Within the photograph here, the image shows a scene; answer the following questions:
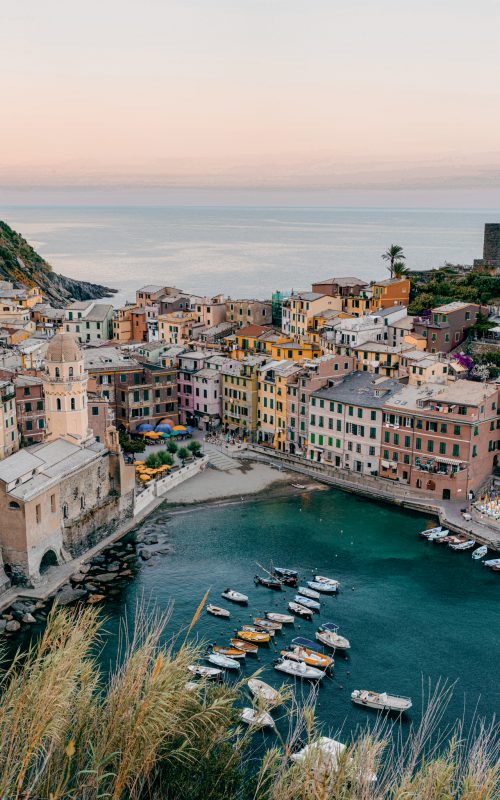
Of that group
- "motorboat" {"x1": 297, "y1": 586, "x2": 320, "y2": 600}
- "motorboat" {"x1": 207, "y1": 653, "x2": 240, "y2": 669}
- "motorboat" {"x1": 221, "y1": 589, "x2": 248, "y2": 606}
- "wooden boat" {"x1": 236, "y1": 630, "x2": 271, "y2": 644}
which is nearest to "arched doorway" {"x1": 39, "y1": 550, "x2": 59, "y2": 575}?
"motorboat" {"x1": 221, "y1": 589, "x2": 248, "y2": 606}

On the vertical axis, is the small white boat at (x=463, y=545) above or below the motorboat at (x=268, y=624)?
above

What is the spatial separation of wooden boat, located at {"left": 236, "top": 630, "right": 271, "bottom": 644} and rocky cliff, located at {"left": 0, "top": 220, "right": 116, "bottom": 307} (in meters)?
110

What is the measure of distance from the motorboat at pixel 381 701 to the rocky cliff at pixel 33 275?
118 metres

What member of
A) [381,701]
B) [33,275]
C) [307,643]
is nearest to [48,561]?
[307,643]

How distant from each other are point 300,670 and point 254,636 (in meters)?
4.11

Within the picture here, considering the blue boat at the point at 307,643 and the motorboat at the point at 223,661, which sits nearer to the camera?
the motorboat at the point at 223,661

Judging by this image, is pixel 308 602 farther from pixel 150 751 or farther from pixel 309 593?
pixel 150 751

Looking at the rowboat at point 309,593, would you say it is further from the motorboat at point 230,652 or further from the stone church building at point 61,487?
the stone church building at point 61,487

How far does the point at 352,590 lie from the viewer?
2082 inches

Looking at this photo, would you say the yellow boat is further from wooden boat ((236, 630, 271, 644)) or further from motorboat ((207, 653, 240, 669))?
motorboat ((207, 653, 240, 669))

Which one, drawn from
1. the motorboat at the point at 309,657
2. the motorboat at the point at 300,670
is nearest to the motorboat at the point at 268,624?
the motorboat at the point at 309,657

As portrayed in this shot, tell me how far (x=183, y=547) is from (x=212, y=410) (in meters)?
28.0

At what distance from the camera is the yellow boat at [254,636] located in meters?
46.2

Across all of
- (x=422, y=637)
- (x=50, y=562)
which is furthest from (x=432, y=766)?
(x=50, y=562)
